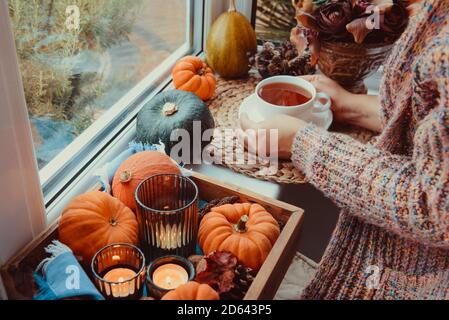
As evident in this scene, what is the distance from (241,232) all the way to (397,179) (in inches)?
9.4

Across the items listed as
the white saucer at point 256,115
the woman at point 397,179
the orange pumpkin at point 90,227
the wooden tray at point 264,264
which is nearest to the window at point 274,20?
the white saucer at point 256,115

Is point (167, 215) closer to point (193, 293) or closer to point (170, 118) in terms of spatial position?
point (193, 293)

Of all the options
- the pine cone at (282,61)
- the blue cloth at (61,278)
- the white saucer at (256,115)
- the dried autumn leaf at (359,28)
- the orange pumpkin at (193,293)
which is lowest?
the blue cloth at (61,278)

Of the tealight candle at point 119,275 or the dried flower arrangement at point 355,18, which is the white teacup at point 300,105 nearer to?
the dried flower arrangement at point 355,18

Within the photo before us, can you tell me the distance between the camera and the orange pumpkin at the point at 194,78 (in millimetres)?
1101

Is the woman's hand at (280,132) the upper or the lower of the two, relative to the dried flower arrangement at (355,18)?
lower

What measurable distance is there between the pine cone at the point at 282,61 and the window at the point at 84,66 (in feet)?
0.74

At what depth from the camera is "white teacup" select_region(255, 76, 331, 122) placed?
93cm

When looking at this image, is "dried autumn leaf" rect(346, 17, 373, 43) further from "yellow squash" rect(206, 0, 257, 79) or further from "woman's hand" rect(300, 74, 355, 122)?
"yellow squash" rect(206, 0, 257, 79)

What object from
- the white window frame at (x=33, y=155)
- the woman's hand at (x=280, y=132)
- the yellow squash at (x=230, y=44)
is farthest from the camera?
the yellow squash at (x=230, y=44)

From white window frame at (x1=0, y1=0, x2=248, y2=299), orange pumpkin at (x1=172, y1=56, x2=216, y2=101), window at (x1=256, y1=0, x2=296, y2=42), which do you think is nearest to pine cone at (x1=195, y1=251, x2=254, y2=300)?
white window frame at (x1=0, y1=0, x2=248, y2=299)

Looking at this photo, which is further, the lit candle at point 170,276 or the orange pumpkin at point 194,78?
the orange pumpkin at point 194,78

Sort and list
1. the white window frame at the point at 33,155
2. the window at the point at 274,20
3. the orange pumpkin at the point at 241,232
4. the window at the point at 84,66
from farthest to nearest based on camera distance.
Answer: the window at the point at 274,20 → the window at the point at 84,66 → the orange pumpkin at the point at 241,232 → the white window frame at the point at 33,155
